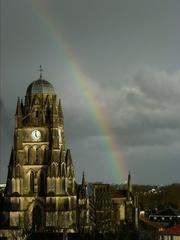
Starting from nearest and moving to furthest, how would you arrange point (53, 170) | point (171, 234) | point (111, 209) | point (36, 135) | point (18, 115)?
point (171, 234), point (53, 170), point (36, 135), point (18, 115), point (111, 209)

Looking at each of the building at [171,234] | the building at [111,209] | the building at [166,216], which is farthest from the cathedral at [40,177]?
the building at [166,216]

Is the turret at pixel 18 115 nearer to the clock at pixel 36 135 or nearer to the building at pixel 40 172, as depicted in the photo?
the building at pixel 40 172

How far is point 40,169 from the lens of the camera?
112m

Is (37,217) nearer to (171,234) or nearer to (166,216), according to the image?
(171,234)

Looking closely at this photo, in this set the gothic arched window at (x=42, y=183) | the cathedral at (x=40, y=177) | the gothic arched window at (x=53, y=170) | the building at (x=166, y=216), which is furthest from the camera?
the building at (x=166, y=216)

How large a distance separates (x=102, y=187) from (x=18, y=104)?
33.8m

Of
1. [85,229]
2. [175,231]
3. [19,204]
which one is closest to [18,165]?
[19,204]

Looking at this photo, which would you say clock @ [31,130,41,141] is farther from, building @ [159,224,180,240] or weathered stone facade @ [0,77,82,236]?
building @ [159,224,180,240]

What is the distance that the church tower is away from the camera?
356 feet

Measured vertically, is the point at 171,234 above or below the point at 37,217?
below

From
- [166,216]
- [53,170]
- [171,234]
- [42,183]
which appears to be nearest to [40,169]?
[42,183]

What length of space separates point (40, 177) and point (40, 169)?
4.57 feet

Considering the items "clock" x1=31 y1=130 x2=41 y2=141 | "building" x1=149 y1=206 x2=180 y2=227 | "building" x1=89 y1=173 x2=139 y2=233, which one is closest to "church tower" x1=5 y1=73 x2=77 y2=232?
"clock" x1=31 y1=130 x2=41 y2=141

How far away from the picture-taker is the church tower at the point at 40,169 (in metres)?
109
